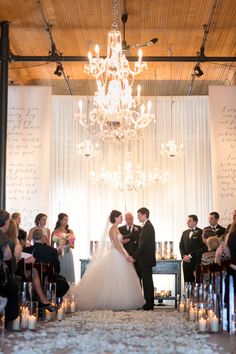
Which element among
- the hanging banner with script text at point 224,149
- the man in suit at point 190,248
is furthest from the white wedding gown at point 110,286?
the hanging banner with script text at point 224,149

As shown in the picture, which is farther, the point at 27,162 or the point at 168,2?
the point at 27,162

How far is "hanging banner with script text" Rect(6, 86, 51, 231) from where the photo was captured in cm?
1102

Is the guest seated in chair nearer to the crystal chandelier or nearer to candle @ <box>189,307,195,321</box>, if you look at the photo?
candle @ <box>189,307,195,321</box>

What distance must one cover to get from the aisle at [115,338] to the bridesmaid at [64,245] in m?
2.39

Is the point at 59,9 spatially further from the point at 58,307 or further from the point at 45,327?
the point at 45,327

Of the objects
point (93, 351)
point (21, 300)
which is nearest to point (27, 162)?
point (21, 300)

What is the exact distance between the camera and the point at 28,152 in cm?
1117

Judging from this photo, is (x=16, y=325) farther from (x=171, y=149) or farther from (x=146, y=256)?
(x=171, y=149)

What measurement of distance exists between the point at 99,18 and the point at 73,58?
1.00 m

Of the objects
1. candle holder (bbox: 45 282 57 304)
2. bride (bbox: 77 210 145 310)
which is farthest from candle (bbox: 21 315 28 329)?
bride (bbox: 77 210 145 310)

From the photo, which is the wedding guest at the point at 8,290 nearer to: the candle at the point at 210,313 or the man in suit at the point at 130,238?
the candle at the point at 210,313

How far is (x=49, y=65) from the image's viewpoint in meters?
12.8

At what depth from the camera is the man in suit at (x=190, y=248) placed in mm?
10195

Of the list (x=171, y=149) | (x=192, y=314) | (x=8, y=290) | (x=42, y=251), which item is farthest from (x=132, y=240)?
(x=8, y=290)
